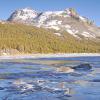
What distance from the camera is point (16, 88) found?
40188 mm

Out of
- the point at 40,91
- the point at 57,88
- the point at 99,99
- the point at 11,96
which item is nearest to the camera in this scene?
the point at 99,99

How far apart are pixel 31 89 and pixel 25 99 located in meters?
6.66

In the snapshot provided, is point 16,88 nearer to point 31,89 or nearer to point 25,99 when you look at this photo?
point 31,89

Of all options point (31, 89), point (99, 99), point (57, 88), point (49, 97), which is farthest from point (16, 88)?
point (99, 99)

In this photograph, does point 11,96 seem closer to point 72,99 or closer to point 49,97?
point 49,97

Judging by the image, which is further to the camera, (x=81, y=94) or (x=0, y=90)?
(x=0, y=90)

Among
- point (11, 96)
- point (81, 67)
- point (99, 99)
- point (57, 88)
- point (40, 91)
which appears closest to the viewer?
point (99, 99)

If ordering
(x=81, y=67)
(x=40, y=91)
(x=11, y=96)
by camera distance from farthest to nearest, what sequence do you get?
(x=81, y=67)
(x=40, y=91)
(x=11, y=96)

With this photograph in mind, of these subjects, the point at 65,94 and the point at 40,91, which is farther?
the point at 40,91

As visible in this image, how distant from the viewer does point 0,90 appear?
38219 millimetres

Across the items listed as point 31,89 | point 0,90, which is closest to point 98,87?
point 31,89

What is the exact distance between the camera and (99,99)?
32281mm

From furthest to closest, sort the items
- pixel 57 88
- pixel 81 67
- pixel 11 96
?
pixel 81 67, pixel 57 88, pixel 11 96

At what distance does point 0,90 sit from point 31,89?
3.36 m
